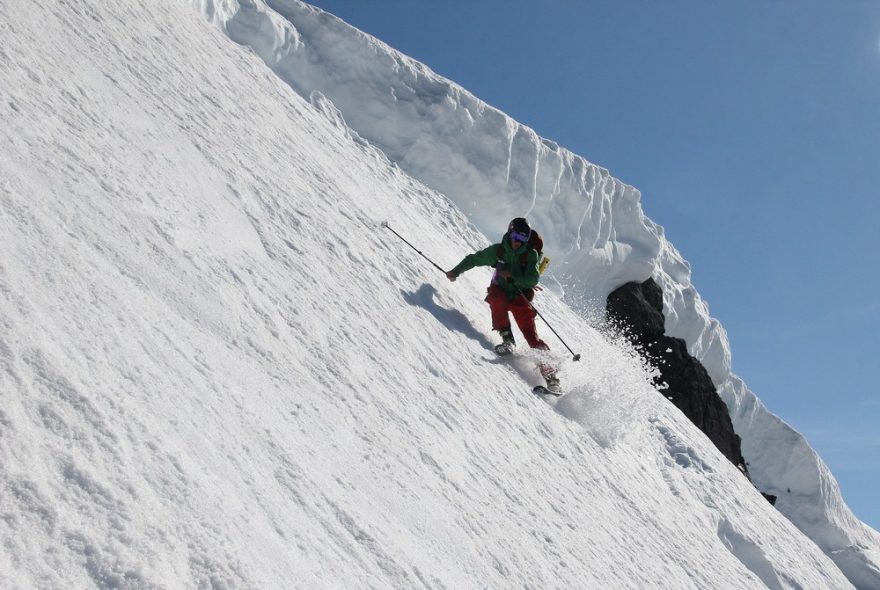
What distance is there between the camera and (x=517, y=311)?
582cm

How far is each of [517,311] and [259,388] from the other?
3.31m

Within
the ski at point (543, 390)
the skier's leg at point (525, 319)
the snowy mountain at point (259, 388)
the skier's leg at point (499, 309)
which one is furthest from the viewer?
the skier's leg at point (525, 319)

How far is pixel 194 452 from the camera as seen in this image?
7.06 ft

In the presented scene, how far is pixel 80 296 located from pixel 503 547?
6.23ft

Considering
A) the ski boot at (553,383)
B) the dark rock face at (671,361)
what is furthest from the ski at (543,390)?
the dark rock face at (671,361)

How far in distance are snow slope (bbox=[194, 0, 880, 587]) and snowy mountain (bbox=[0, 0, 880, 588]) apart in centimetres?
313

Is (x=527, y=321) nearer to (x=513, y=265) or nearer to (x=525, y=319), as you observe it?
(x=525, y=319)

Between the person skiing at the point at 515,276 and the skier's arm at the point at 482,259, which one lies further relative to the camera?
the skier's arm at the point at 482,259

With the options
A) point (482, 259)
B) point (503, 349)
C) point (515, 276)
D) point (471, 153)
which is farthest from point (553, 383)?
point (471, 153)

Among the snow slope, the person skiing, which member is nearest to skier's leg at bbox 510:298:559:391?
the person skiing

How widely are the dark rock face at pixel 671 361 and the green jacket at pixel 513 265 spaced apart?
35.6 ft

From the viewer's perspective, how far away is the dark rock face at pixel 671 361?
54.4 ft

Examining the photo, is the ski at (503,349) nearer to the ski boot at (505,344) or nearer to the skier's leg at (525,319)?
the ski boot at (505,344)

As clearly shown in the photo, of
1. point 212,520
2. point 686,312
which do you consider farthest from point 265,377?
point 686,312
